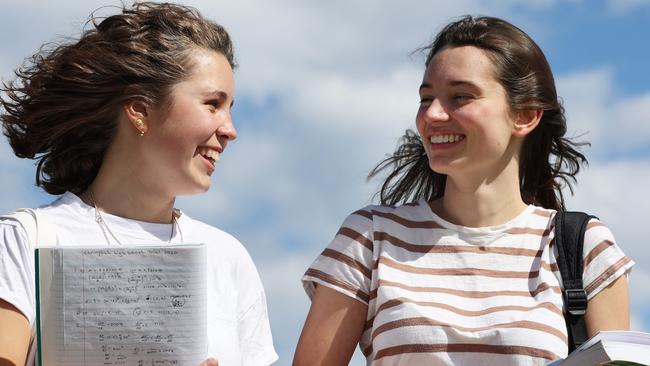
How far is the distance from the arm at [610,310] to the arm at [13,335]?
2651 mm

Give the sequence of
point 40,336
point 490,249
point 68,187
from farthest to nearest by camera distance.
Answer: point 490,249
point 68,187
point 40,336

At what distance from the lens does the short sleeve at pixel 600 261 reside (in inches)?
222

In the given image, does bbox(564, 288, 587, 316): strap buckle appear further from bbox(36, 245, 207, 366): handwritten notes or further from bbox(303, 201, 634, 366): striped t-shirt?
bbox(36, 245, 207, 366): handwritten notes

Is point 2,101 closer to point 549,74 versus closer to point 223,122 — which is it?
point 223,122

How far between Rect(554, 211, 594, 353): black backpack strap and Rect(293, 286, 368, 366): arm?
39.0 inches

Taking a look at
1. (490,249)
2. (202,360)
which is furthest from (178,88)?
(490,249)

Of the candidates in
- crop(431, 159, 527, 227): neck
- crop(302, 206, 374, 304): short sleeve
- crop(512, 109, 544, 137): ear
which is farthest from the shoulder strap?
crop(512, 109, 544, 137): ear

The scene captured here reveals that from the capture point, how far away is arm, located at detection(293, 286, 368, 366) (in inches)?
219

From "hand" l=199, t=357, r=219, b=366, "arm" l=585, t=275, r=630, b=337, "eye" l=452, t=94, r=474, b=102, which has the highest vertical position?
"eye" l=452, t=94, r=474, b=102

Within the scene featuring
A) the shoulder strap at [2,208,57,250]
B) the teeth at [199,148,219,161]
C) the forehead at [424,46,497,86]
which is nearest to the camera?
the shoulder strap at [2,208,57,250]

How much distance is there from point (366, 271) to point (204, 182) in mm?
974

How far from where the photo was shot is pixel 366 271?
5645 mm

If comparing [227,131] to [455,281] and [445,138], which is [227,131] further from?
[455,281]

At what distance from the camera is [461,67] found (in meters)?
5.78
